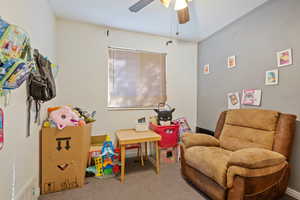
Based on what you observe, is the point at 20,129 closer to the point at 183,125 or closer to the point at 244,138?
the point at 244,138

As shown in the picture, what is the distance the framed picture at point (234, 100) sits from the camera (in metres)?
2.43

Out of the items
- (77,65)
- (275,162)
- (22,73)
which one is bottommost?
(275,162)

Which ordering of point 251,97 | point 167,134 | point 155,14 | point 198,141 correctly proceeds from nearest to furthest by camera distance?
point 198,141 → point 251,97 → point 155,14 → point 167,134

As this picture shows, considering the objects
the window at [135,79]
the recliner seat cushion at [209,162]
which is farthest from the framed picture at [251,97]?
the window at [135,79]

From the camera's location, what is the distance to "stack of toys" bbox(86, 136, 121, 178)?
223 cm

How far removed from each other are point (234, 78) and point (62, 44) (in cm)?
304

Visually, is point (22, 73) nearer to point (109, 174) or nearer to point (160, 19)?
point (109, 174)

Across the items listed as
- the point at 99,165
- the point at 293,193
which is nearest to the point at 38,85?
the point at 99,165

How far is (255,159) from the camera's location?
136cm

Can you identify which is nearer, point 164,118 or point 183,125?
point 164,118

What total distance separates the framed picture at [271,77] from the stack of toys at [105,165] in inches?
97.5

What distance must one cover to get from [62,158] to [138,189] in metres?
1.05

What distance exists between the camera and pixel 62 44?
253 centimetres

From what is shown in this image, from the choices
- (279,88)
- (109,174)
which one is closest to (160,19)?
(279,88)
